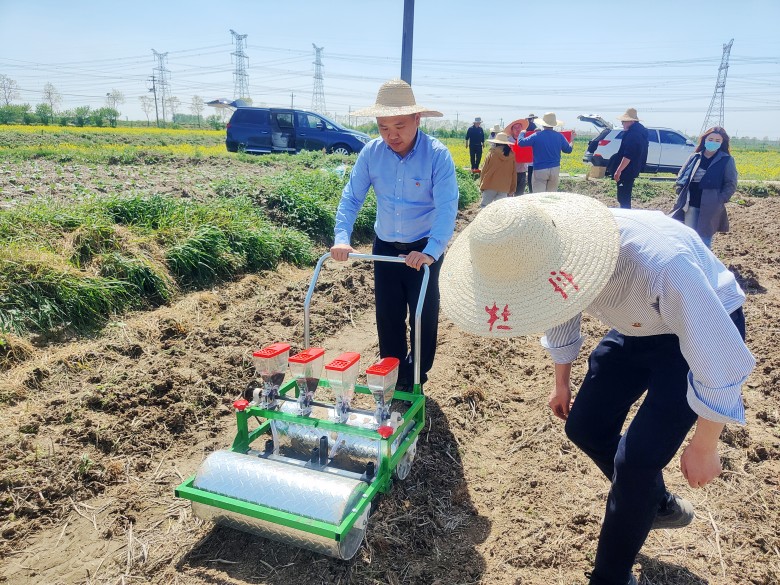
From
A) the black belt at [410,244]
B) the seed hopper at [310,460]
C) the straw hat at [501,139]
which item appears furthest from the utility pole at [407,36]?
the seed hopper at [310,460]

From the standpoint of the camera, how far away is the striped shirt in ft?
5.06

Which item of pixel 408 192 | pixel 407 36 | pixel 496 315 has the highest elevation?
pixel 407 36

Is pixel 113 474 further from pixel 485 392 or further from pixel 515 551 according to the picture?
pixel 485 392

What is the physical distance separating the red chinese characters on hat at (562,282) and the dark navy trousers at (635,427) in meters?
0.55

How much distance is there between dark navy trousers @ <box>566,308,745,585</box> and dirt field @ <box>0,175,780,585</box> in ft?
1.91

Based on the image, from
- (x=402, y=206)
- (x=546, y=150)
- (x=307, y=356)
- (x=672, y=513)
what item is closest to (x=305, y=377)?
(x=307, y=356)

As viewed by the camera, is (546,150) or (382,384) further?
(546,150)

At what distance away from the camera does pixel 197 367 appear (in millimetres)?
4012

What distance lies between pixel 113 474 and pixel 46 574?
63 centimetres

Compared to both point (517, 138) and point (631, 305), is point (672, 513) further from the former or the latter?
point (517, 138)

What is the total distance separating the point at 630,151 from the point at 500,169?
1975 mm

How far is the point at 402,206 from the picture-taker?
134 inches

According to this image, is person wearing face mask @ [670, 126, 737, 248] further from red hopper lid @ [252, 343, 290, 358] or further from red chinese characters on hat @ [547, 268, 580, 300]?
red chinese characters on hat @ [547, 268, 580, 300]

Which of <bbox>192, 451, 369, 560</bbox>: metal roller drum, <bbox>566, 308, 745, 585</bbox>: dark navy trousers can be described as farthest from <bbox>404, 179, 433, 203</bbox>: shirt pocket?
<bbox>192, 451, 369, 560</bbox>: metal roller drum
